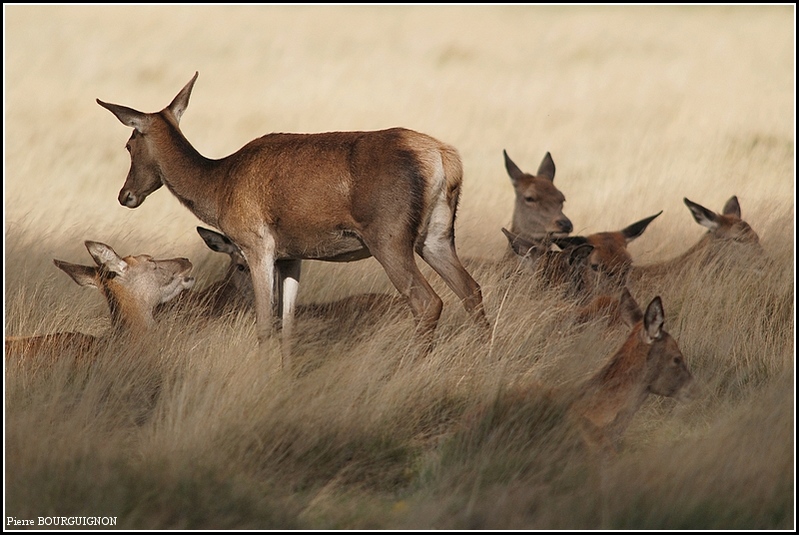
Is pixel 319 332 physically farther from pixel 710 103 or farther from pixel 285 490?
pixel 710 103

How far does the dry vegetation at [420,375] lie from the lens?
5121 millimetres

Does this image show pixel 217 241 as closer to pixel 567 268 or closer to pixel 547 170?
pixel 567 268

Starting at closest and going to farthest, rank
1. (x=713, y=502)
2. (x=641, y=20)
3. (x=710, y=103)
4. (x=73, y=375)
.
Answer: (x=713, y=502) → (x=73, y=375) → (x=710, y=103) → (x=641, y=20)

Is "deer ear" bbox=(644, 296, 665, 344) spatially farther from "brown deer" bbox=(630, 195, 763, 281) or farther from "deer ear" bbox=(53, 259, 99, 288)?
"deer ear" bbox=(53, 259, 99, 288)

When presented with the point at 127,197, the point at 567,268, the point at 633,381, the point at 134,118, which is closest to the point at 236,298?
the point at 127,197

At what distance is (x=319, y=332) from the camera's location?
7496 mm

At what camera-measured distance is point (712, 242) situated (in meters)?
9.04

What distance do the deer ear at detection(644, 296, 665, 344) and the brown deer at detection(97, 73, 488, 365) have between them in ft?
5.08

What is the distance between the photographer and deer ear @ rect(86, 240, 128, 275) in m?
7.52

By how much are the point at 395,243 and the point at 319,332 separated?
31.4 inches

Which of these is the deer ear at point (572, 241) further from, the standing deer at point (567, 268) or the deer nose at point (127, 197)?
the deer nose at point (127, 197)

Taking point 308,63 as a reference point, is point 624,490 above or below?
below

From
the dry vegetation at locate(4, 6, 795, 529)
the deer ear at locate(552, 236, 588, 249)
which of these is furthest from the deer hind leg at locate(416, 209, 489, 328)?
the deer ear at locate(552, 236, 588, 249)


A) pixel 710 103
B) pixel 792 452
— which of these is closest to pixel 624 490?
pixel 792 452
